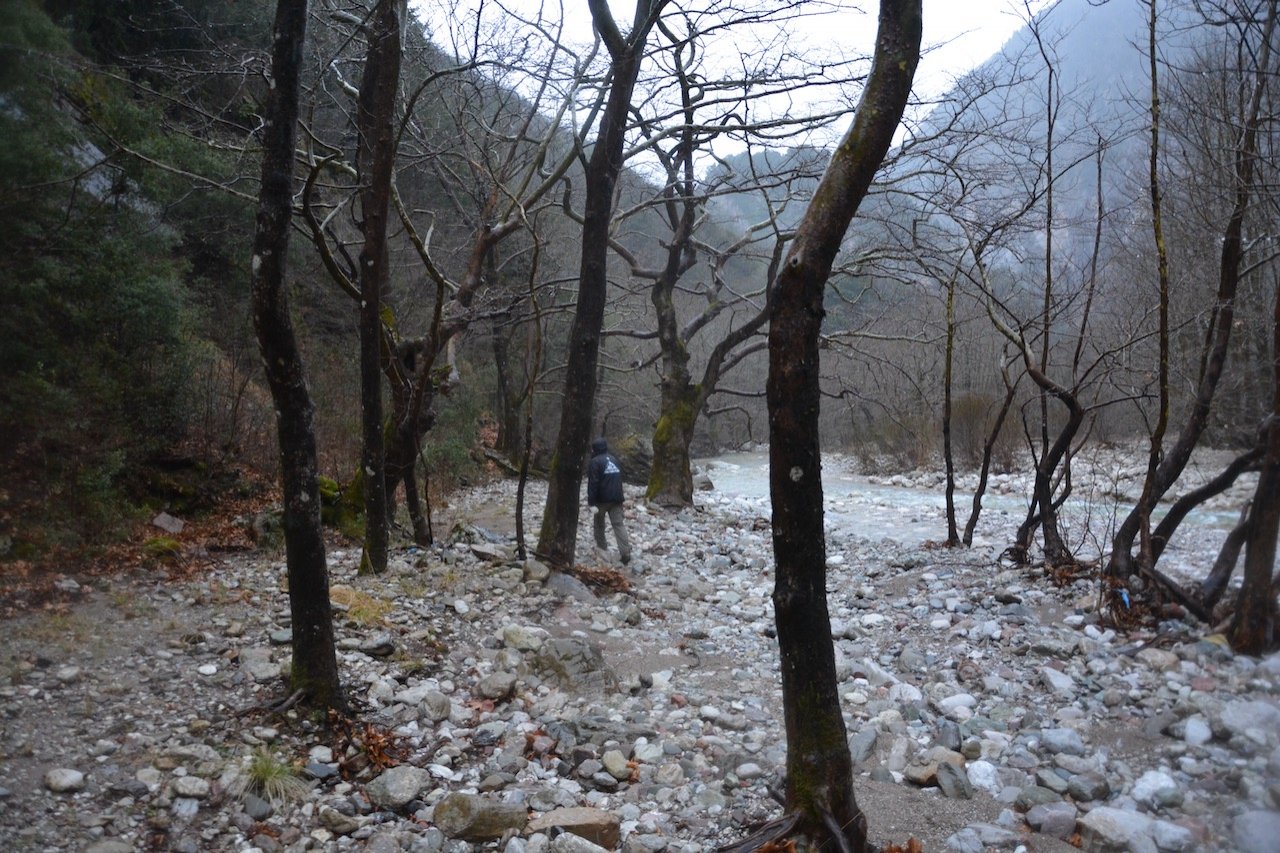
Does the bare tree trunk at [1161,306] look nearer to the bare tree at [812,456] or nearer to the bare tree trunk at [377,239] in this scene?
the bare tree at [812,456]

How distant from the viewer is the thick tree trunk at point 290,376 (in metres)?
4.17

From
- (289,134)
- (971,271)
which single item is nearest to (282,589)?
(289,134)

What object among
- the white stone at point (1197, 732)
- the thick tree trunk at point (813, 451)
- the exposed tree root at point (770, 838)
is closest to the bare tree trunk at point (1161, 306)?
the white stone at point (1197, 732)

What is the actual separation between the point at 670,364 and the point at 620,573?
21.3 feet

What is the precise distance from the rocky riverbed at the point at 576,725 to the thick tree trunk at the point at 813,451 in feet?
2.21

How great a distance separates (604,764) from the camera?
4.38 meters

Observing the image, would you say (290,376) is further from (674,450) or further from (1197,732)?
(674,450)

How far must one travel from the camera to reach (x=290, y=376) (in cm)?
430

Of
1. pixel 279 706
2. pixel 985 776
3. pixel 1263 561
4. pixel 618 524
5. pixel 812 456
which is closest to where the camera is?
pixel 1263 561

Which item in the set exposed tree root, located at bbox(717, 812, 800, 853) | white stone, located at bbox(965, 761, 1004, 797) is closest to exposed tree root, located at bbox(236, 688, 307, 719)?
exposed tree root, located at bbox(717, 812, 800, 853)

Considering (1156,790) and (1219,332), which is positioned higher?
(1219,332)

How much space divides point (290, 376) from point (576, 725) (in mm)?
2546

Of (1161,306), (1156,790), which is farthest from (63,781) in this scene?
(1161,306)

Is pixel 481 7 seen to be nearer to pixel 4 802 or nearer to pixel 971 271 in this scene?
pixel 971 271
